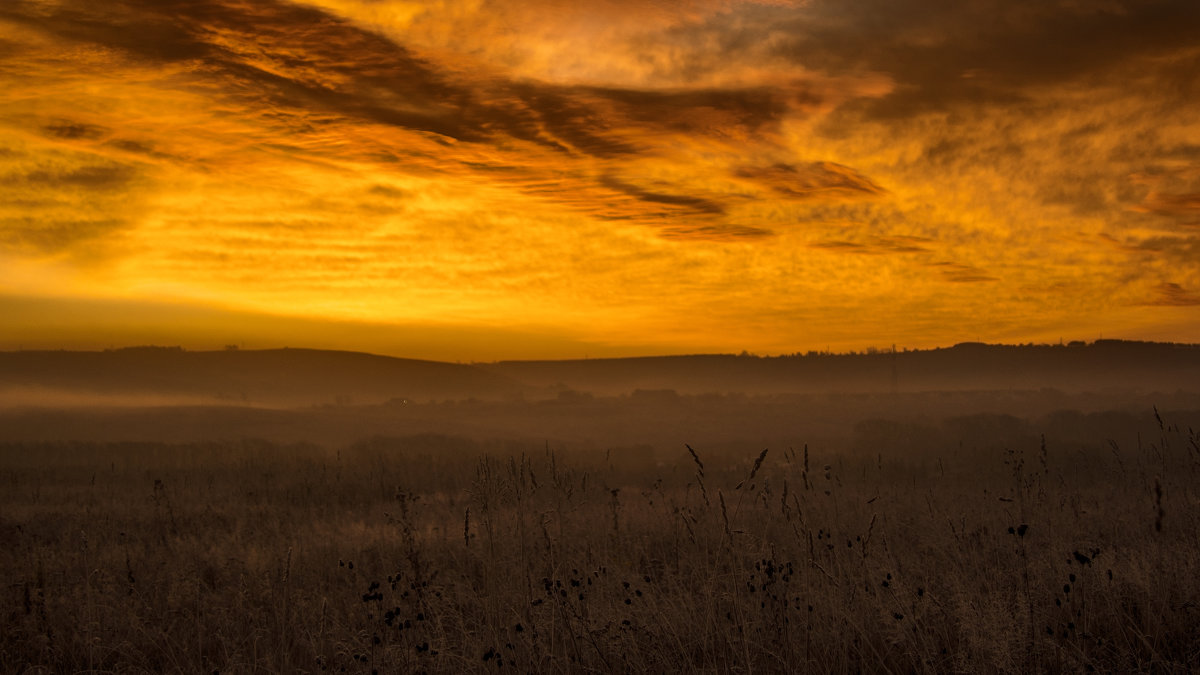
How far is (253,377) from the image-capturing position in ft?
314

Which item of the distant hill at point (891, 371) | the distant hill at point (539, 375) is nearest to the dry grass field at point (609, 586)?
the distant hill at point (539, 375)

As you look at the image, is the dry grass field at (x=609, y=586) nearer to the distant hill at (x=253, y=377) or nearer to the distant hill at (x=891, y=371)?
the distant hill at (x=253, y=377)

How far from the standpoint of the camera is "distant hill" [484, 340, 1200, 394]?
147m

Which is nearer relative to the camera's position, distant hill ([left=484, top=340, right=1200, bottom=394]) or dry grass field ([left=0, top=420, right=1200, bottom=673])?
dry grass field ([left=0, top=420, right=1200, bottom=673])

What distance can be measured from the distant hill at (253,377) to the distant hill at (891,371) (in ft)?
98.3

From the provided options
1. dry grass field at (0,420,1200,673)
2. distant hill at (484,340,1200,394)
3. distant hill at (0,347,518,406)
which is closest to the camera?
dry grass field at (0,420,1200,673)

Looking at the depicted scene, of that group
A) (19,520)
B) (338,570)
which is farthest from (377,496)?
(338,570)

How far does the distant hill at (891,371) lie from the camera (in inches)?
5778

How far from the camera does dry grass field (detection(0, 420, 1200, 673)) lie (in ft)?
16.5

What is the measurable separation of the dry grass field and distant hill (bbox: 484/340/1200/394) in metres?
128

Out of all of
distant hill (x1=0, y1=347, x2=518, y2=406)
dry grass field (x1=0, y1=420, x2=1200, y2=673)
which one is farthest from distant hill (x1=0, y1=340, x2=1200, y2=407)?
dry grass field (x1=0, y1=420, x2=1200, y2=673)

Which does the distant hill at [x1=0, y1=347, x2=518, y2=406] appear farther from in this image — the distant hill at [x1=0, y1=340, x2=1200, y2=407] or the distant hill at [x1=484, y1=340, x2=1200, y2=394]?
the distant hill at [x1=484, y1=340, x2=1200, y2=394]

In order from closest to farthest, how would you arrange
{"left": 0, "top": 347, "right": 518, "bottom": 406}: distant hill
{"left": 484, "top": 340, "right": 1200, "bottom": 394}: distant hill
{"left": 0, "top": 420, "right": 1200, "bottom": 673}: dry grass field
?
{"left": 0, "top": 420, "right": 1200, "bottom": 673}: dry grass field → {"left": 0, "top": 347, "right": 518, "bottom": 406}: distant hill → {"left": 484, "top": 340, "right": 1200, "bottom": 394}: distant hill

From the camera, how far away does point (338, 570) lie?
8.41 meters
